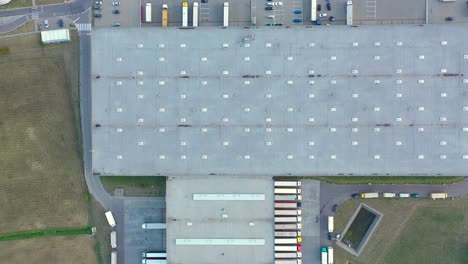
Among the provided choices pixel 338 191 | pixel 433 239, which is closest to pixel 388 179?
pixel 338 191

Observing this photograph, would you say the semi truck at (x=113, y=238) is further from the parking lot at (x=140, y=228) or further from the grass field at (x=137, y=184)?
the grass field at (x=137, y=184)

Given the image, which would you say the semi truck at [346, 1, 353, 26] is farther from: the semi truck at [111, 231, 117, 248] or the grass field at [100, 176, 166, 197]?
the semi truck at [111, 231, 117, 248]

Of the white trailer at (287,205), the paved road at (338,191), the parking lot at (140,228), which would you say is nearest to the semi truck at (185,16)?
the parking lot at (140,228)

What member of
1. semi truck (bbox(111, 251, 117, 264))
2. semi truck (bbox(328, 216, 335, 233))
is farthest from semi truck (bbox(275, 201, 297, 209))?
semi truck (bbox(111, 251, 117, 264))

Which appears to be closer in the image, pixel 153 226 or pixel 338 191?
pixel 338 191

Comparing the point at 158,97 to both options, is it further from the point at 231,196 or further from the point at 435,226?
the point at 435,226

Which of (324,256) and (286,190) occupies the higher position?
(286,190)

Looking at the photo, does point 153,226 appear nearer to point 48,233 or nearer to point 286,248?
point 48,233

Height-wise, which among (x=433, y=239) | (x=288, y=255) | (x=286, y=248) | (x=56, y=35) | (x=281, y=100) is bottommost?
(x=288, y=255)
